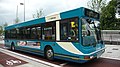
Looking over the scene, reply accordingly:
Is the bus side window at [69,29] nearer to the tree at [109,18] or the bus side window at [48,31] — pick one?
the bus side window at [48,31]

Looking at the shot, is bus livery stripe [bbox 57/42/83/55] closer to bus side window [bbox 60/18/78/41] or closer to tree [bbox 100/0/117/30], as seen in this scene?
bus side window [bbox 60/18/78/41]

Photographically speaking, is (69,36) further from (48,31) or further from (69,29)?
(48,31)

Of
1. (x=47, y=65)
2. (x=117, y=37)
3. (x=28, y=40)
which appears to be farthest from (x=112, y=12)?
(x=47, y=65)

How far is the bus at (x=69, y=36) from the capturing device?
835 centimetres

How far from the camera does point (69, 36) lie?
29.4ft

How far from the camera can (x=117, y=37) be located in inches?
925

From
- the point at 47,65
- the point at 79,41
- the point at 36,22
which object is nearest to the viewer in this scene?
the point at 79,41

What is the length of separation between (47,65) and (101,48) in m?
3.23

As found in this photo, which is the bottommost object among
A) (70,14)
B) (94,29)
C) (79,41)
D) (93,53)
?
(93,53)

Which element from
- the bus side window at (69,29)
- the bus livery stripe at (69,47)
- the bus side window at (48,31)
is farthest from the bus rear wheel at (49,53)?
the bus side window at (69,29)

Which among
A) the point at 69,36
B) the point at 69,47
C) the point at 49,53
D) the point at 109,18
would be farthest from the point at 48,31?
the point at 109,18

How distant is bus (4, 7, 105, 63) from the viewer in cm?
835

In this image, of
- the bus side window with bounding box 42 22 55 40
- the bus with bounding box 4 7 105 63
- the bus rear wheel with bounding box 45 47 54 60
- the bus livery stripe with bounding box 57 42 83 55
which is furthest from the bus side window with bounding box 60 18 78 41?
the bus rear wheel with bounding box 45 47 54 60

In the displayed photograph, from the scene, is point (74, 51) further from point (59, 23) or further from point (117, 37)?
point (117, 37)
